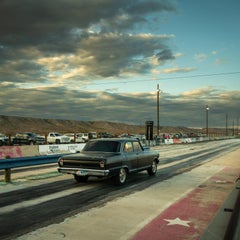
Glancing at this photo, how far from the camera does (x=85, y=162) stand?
1198 centimetres

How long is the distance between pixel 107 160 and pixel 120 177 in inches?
40.7

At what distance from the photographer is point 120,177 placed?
12445 millimetres

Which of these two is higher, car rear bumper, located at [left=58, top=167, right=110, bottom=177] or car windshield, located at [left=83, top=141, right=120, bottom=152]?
car windshield, located at [left=83, top=141, right=120, bottom=152]

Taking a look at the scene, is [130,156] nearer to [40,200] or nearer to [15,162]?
[15,162]

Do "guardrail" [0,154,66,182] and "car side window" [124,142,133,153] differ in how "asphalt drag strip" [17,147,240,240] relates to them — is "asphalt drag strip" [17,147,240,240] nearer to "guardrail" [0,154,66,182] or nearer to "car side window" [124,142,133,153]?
"car side window" [124,142,133,153]

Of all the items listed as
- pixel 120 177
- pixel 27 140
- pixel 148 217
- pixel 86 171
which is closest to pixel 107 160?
pixel 86 171

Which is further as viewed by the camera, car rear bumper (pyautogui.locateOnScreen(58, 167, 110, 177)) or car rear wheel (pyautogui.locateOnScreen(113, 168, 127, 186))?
car rear wheel (pyautogui.locateOnScreen(113, 168, 127, 186))

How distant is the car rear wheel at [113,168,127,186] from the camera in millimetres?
12262

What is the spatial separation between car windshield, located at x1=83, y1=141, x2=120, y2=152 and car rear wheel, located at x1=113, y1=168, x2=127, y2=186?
75 centimetres

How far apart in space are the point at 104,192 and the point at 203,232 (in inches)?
189

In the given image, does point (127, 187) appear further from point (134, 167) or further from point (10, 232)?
point (10, 232)

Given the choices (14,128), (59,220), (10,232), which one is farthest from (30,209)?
(14,128)

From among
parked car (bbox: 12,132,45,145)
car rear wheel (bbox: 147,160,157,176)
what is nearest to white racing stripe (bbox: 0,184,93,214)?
car rear wheel (bbox: 147,160,157,176)

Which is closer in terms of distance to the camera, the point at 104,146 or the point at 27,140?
the point at 104,146
